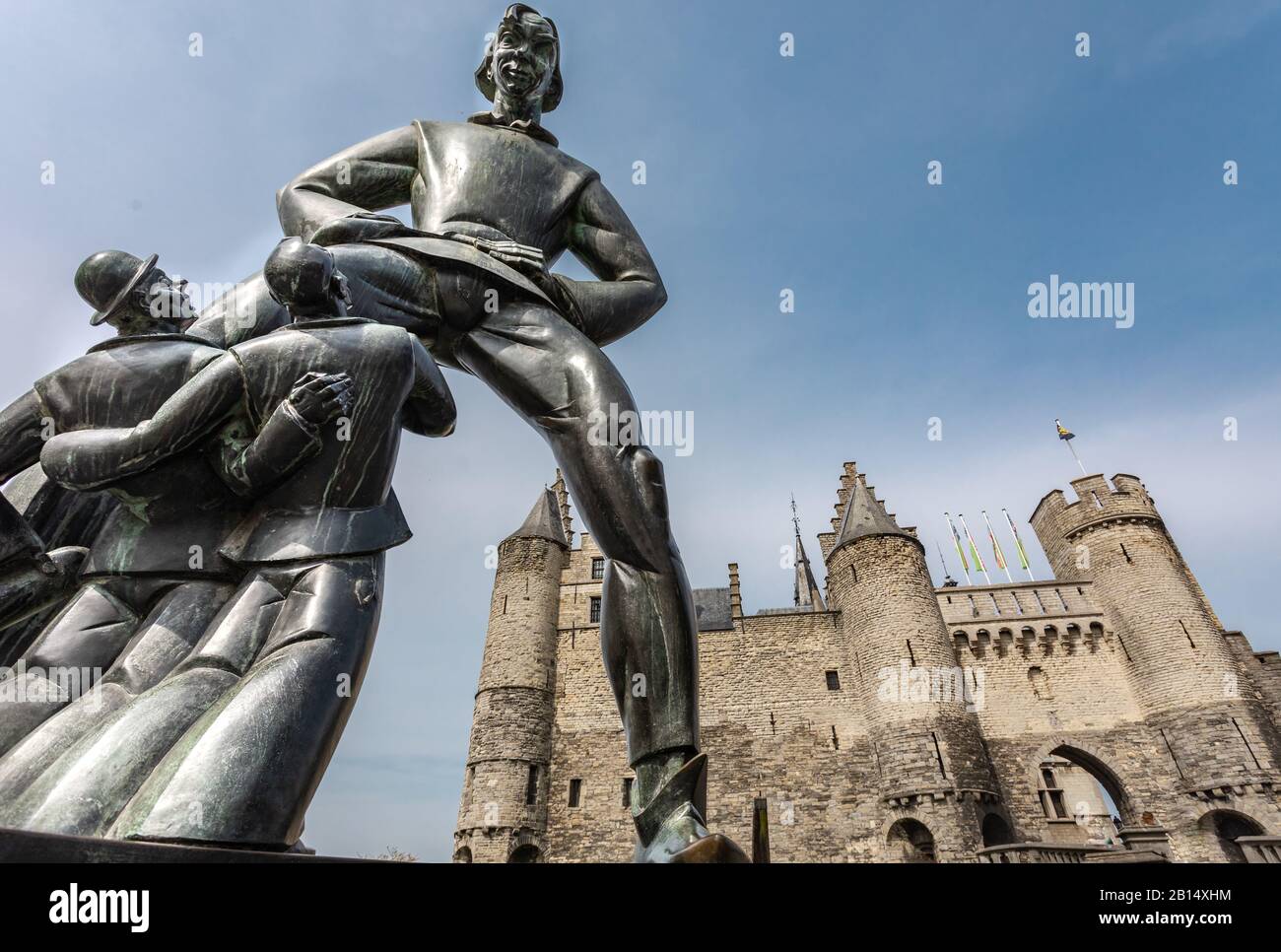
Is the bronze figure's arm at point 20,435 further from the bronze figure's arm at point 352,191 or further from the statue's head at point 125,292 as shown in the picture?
the bronze figure's arm at point 352,191

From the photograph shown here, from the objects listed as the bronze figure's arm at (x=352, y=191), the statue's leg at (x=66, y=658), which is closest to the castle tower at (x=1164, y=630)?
the bronze figure's arm at (x=352, y=191)

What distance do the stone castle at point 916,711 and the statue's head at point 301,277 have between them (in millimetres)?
20911

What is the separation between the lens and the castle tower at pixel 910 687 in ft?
67.0

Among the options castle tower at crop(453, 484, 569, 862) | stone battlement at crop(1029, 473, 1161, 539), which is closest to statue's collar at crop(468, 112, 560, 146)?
castle tower at crop(453, 484, 569, 862)

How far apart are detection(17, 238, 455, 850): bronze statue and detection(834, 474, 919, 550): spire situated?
1017 inches

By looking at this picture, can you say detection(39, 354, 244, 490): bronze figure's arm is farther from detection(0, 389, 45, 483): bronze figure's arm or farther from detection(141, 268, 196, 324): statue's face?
detection(141, 268, 196, 324): statue's face

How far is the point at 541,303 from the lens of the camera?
6.75 ft

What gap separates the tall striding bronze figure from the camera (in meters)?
1.65

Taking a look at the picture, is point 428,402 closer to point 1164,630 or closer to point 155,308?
point 155,308

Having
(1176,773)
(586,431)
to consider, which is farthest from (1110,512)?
(586,431)

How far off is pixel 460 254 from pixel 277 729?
53.4 inches

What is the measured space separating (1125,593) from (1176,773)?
628 centimetres
